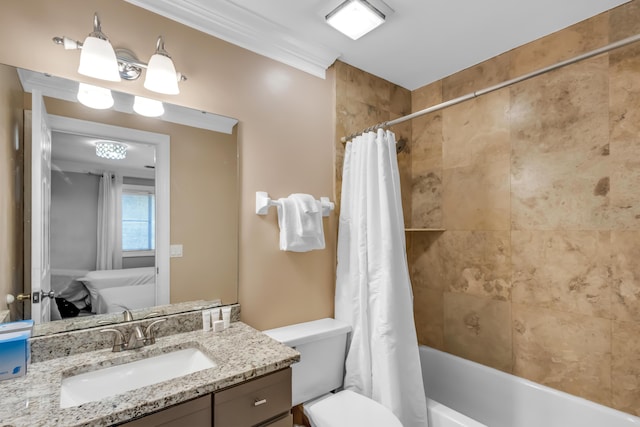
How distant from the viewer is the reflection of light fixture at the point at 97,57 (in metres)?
1.26

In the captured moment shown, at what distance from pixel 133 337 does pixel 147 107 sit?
1.02m

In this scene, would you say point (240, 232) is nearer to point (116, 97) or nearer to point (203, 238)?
point (203, 238)

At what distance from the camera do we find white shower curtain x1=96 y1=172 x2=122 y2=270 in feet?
4.50

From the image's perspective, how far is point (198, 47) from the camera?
5.40 feet

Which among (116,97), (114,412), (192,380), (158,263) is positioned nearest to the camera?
(114,412)

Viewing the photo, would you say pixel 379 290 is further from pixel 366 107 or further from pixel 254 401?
pixel 366 107

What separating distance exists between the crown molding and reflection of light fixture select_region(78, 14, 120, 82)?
30 centimetres

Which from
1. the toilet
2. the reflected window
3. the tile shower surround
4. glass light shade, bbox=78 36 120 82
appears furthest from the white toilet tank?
glass light shade, bbox=78 36 120 82

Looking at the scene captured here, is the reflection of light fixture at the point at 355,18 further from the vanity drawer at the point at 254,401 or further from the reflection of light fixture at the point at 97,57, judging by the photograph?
the vanity drawer at the point at 254,401

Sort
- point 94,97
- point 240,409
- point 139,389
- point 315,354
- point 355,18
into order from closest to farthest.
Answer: point 139,389, point 240,409, point 94,97, point 355,18, point 315,354

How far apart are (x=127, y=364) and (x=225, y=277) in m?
0.57

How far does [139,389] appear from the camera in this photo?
1006 mm

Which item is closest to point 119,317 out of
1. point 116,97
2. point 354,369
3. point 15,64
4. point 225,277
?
point 225,277

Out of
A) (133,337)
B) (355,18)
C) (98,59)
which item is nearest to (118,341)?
(133,337)
